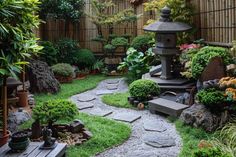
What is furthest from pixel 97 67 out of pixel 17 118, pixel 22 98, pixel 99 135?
pixel 99 135

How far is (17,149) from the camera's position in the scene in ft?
12.0

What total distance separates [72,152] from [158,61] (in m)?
5.66

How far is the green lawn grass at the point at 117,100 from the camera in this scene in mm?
7352

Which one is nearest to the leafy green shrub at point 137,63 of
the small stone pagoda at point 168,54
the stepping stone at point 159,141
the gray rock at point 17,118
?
the small stone pagoda at point 168,54

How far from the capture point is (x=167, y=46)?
7.81 meters

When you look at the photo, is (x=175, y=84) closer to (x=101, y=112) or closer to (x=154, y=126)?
(x=101, y=112)

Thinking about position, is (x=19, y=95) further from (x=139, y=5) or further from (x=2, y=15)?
(x=139, y=5)

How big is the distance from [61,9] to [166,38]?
182 inches

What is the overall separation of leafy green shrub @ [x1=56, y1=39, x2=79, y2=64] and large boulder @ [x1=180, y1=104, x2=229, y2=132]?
22.1 feet

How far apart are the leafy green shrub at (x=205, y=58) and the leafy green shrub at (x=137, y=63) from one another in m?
2.91

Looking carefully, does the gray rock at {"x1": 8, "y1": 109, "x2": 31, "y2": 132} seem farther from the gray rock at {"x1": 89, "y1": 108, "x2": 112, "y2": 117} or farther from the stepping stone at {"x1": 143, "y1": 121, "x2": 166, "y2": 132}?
the stepping stone at {"x1": 143, "y1": 121, "x2": 166, "y2": 132}

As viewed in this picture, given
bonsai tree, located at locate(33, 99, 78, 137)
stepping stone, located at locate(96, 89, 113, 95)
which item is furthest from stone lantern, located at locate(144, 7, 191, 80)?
bonsai tree, located at locate(33, 99, 78, 137)

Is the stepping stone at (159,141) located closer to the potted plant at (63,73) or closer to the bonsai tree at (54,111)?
the bonsai tree at (54,111)

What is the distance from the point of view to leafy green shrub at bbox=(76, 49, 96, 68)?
11.7 m
